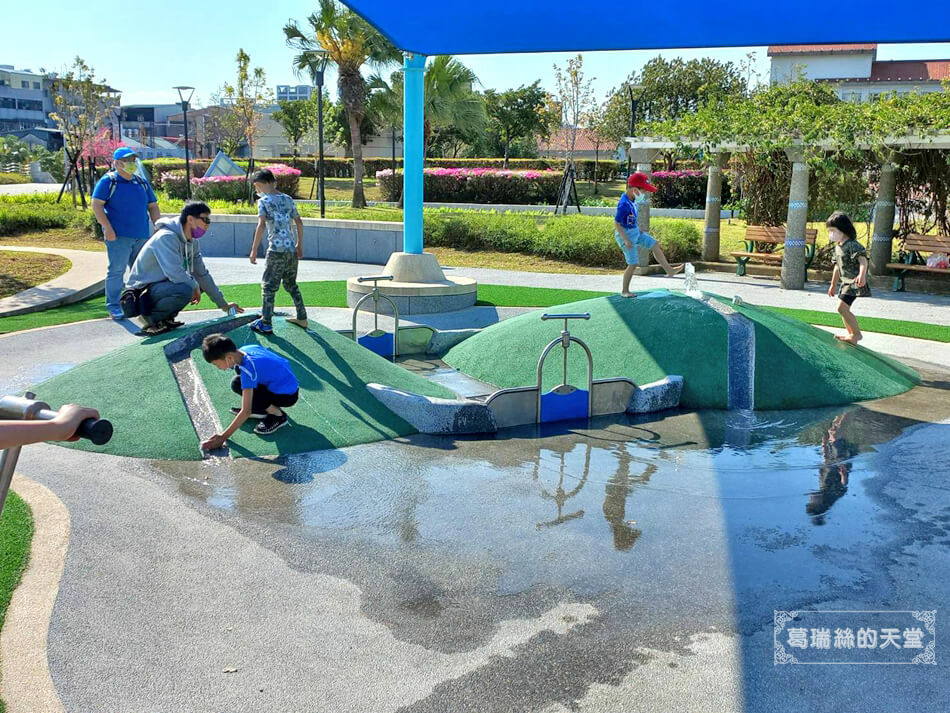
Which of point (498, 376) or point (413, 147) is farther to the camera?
point (413, 147)

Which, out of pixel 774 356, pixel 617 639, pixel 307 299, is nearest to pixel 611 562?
pixel 617 639

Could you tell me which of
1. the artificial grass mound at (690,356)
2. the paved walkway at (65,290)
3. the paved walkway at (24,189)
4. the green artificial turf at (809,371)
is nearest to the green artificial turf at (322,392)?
the artificial grass mound at (690,356)

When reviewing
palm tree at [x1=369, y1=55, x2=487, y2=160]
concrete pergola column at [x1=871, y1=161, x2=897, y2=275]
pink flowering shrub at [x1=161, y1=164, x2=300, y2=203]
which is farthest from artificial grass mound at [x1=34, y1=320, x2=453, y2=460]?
palm tree at [x1=369, y1=55, x2=487, y2=160]

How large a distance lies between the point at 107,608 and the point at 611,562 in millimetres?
2675

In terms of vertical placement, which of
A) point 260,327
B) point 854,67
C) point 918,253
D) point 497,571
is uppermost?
point 854,67

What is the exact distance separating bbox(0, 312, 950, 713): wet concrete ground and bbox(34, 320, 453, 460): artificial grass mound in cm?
29

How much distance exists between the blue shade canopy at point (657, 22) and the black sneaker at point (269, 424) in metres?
4.49

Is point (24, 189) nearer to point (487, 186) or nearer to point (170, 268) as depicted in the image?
point (487, 186)

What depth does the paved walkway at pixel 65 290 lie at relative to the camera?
12.5m

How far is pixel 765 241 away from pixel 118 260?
44.1 ft

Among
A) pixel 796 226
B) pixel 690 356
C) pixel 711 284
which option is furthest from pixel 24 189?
pixel 690 356

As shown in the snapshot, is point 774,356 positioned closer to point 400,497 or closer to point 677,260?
point 400,497

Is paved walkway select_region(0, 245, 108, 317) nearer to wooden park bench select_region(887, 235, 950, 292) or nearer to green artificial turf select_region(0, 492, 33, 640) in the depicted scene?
green artificial turf select_region(0, 492, 33, 640)

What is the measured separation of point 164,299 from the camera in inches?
339
